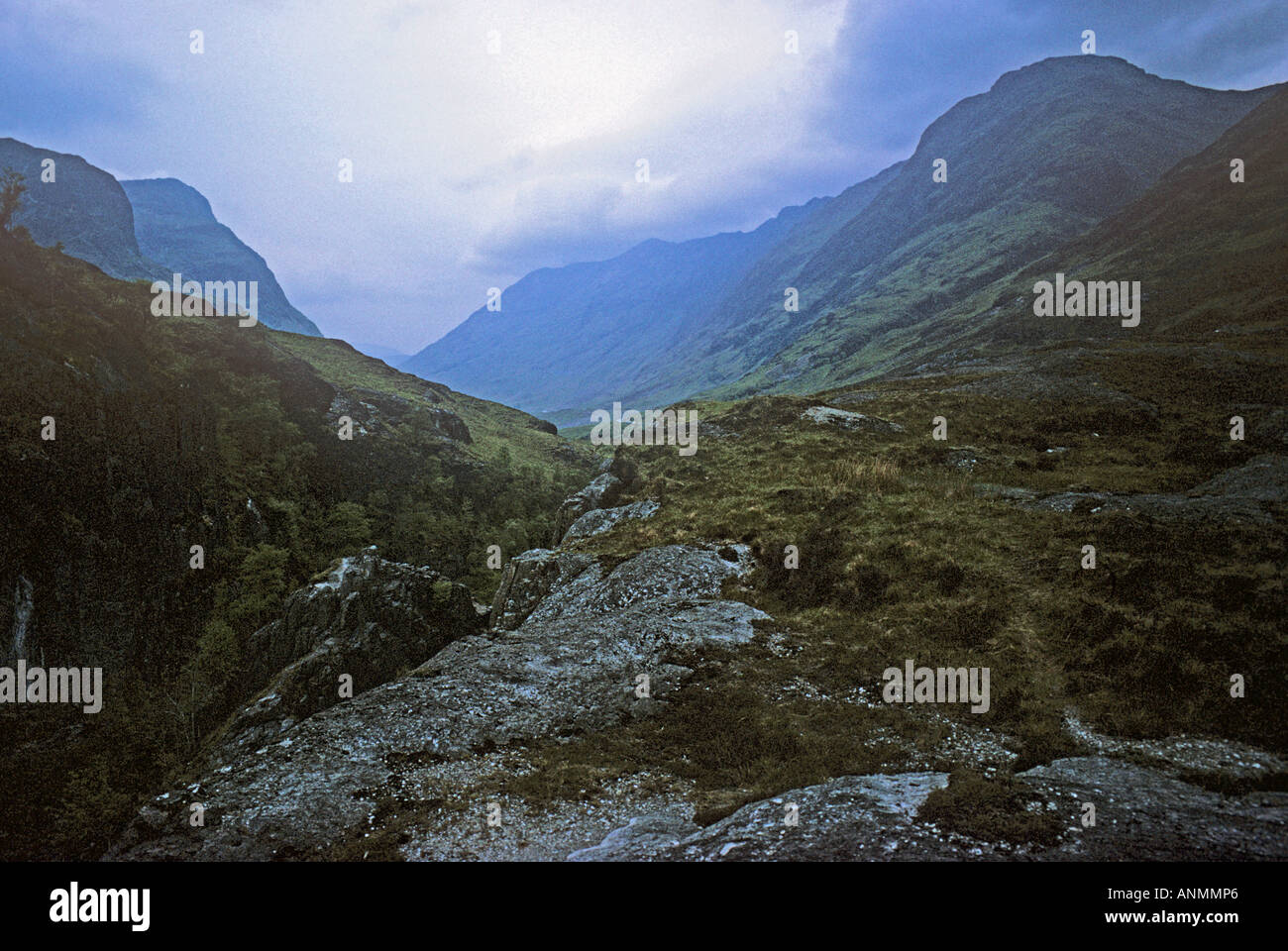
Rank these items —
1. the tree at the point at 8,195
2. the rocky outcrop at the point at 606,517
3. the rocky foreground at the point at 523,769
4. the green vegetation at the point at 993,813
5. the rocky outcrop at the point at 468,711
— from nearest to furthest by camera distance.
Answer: the green vegetation at the point at 993,813 < the rocky foreground at the point at 523,769 < the rocky outcrop at the point at 468,711 < the tree at the point at 8,195 < the rocky outcrop at the point at 606,517

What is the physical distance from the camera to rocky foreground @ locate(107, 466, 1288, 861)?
10297mm

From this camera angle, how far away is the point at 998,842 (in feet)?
32.4

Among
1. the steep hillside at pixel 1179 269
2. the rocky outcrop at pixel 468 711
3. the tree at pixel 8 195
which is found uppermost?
the steep hillside at pixel 1179 269

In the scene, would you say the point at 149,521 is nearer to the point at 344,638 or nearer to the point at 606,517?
the point at 344,638

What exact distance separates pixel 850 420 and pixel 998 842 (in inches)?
1496

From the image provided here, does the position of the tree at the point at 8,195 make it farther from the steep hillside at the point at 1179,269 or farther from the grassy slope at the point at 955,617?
the steep hillside at the point at 1179,269

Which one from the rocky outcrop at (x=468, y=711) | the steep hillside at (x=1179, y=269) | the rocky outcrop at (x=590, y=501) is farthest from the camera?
the steep hillside at (x=1179, y=269)

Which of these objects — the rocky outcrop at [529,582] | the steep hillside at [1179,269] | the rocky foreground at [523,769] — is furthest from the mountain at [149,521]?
the steep hillside at [1179,269]

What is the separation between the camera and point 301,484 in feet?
124

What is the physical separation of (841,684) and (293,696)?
17824 mm

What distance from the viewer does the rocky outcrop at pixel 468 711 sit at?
42.5ft

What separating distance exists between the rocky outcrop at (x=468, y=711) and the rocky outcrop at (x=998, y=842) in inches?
230

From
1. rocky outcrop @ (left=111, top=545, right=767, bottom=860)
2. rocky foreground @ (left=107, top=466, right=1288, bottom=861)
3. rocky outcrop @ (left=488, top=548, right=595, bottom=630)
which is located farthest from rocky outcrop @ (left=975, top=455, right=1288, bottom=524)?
rocky outcrop @ (left=488, top=548, right=595, bottom=630)

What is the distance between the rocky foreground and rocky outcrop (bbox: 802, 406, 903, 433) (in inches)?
899
